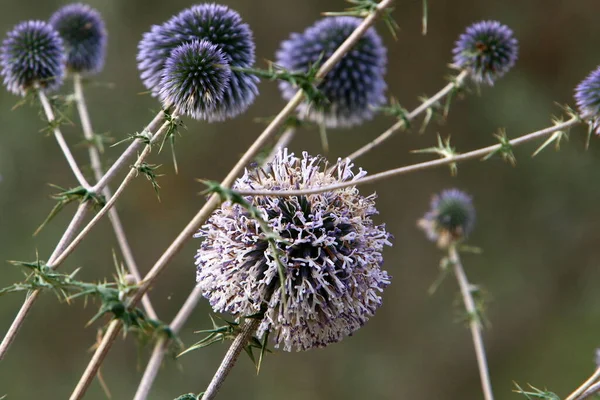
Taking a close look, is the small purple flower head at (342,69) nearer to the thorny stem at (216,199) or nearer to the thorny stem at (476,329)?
the thorny stem at (476,329)

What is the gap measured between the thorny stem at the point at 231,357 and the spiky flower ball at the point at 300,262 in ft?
0.10

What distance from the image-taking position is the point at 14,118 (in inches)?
204

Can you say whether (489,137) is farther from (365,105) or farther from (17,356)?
(17,356)

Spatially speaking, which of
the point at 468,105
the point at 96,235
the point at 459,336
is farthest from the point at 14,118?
the point at 459,336

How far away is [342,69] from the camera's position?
7.74ft

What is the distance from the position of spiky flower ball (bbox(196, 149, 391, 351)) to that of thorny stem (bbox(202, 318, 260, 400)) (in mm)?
29

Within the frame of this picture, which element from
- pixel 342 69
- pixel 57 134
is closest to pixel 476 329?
pixel 342 69

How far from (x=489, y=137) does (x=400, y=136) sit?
714 millimetres

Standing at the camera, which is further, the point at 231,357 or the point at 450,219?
the point at 450,219

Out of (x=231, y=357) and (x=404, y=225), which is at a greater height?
(x=231, y=357)

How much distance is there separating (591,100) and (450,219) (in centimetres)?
91

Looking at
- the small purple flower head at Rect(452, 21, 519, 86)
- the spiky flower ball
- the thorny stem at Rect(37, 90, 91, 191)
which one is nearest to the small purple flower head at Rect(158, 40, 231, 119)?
the spiky flower ball

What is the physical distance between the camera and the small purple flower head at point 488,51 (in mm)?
2107

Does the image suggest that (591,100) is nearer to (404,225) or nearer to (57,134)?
(57,134)
